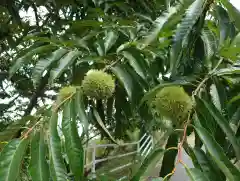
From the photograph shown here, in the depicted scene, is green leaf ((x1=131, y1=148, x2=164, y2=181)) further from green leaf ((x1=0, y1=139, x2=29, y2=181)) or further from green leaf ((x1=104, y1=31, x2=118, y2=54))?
green leaf ((x1=104, y1=31, x2=118, y2=54))

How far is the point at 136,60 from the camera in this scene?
101 cm

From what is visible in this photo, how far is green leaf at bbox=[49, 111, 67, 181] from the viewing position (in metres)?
0.70

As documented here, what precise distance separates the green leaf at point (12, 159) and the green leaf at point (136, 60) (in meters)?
0.34

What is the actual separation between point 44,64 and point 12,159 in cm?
36

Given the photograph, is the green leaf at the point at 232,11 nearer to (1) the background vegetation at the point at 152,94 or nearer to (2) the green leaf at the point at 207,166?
(1) the background vegetation at the point at 152,94

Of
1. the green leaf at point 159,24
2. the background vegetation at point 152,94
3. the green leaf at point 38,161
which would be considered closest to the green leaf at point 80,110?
the background vegetation at point 152,94

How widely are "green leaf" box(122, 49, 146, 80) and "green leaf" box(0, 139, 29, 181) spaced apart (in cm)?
34

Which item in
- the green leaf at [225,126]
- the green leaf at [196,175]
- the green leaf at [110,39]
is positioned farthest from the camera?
the green leaf at [110,39]

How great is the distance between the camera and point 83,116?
0.86 m

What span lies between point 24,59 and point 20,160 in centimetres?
44

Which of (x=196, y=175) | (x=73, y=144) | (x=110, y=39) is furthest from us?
(x=110, y=39)

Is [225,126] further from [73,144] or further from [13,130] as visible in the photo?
[13,130]

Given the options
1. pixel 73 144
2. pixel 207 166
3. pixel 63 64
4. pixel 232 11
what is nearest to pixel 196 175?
pixel 207 166

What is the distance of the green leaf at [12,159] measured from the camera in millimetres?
692
